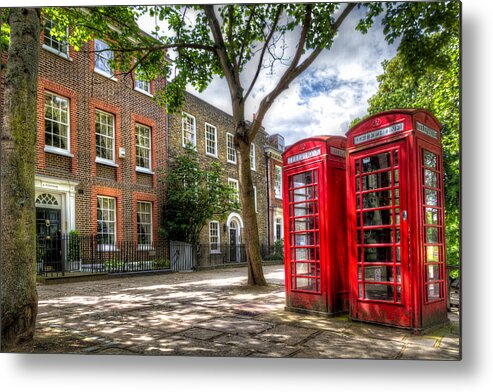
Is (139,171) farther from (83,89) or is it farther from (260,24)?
(260,24)

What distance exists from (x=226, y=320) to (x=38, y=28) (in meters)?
3.15

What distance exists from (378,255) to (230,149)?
2.84 meters

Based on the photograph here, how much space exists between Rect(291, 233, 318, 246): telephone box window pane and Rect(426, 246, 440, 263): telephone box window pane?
1034mm

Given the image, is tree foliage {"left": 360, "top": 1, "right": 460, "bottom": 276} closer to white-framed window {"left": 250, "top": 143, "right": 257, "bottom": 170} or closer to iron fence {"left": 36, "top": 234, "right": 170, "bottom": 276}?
white-framed window {"left": 250, "top": 143, "right": 257, "bottom": 170}

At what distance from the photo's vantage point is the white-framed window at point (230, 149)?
475 centimetres

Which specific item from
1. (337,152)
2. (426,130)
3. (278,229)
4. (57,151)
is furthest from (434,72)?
(57,151)

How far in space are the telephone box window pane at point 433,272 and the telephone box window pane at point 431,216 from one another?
361 millimetres

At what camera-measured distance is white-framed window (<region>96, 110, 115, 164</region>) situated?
3662mm

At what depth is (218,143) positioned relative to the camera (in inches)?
198

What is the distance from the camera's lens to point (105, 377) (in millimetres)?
2650

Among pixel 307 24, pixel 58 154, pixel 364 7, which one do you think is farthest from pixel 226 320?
pixel 364 7

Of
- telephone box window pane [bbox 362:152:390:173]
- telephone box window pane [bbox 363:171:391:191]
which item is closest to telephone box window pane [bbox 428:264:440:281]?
telephone box window pane [bbox 363:171:391:191]

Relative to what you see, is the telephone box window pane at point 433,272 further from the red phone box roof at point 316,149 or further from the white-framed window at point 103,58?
the white-framed window at point 103,58

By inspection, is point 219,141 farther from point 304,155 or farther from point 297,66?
point 297,66
